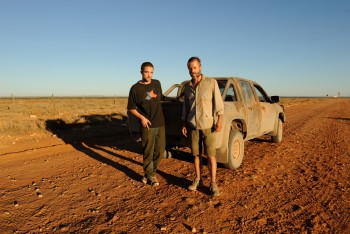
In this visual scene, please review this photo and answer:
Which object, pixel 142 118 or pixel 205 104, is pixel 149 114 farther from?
pixel 205 104

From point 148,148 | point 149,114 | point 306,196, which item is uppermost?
point 149,114

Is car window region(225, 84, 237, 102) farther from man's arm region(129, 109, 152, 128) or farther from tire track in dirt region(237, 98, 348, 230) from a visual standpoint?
man's arm region(129, 109, 152, 128)

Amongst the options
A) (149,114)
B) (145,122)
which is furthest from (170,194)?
(149,114)

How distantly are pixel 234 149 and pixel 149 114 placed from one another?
201 cm

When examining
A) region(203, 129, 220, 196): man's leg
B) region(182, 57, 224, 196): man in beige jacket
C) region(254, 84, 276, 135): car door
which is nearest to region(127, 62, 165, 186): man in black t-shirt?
region(182, 57, 224, 196): man in beige jacket

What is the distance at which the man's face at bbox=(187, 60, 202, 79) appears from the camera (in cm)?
388

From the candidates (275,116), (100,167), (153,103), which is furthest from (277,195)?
(275,116)

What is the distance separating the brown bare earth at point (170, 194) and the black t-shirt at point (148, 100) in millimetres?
1129

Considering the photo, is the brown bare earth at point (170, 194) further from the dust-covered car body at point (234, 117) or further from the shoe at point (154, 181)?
the dust-covered car body at point (234, 117)

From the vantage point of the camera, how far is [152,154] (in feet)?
15.1

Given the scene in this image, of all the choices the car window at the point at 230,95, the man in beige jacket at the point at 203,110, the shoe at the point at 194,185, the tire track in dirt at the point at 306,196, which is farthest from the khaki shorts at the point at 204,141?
the car window at the point at 230,95

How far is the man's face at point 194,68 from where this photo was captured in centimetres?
388

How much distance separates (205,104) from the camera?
3.94 m

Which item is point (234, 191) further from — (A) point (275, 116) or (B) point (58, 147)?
(B) point (58, 147)
